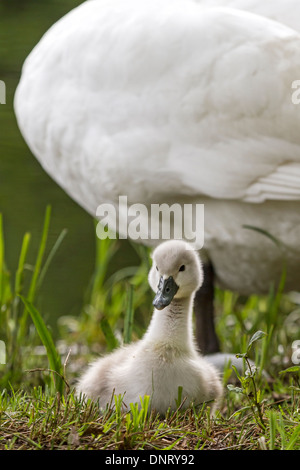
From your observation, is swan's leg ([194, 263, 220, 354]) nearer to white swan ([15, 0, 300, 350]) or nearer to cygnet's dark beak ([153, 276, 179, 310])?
white swan ([15, 0, 300, 350])

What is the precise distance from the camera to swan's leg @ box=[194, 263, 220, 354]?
10.3 ft

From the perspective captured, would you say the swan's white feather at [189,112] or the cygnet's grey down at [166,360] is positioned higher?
the swan's white feather at [189,112]

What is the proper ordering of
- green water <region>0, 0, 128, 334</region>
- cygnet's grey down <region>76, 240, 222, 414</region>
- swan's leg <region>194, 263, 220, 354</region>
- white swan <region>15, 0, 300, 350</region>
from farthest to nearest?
green water <region>0, 0, 128, 334</region> → swan's leg <region>194, 263, 220, 354</region> → white swan <region>15, 0, 300, 350</region> → cygnet's grey down <region>76, 240, 222, 414</region>

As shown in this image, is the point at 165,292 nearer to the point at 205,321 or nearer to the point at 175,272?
the point at 175,272

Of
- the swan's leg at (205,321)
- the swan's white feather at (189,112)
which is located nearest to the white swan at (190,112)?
the swan's white feather at (189,112)

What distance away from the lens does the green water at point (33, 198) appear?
411 cm

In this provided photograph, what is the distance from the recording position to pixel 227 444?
187 centimetres

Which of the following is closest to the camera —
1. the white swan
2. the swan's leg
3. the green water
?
the white swan

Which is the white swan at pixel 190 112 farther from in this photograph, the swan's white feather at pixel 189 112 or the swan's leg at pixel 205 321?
the swan's leg at pixel 205 321

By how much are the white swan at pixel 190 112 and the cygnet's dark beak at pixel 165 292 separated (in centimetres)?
49

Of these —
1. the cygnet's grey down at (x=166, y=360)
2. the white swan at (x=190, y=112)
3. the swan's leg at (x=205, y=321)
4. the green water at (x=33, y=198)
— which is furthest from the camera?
the green water at (x=33, y=198)

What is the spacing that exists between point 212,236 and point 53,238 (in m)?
1.35

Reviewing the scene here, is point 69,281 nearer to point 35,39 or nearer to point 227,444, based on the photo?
point 35,39

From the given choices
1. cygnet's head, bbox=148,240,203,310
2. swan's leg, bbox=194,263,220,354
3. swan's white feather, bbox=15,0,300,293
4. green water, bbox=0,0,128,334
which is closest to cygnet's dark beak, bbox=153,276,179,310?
cygnet's head, bbox=148,240,203,310
